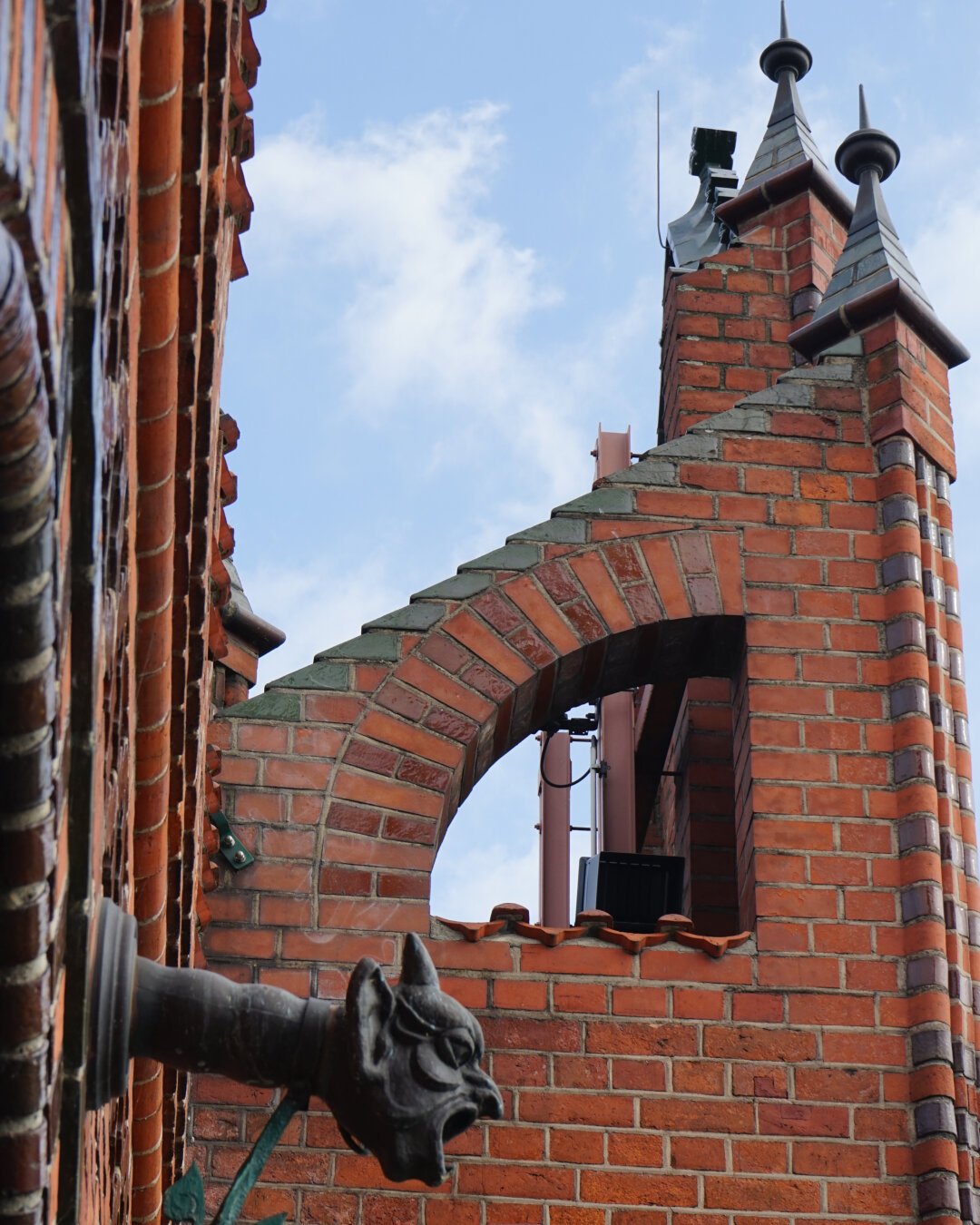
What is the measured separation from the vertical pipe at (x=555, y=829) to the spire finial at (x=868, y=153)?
2.47 meters

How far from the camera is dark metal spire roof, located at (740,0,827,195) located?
9008 mm

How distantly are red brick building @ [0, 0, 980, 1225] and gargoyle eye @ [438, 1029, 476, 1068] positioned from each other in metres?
A: 0.71

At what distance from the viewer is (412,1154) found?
9.25ft

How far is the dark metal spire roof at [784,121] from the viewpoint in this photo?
9.01 metres

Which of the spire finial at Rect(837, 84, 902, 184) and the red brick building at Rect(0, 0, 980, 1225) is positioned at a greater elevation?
the spire finial at Rect(837, 84, 902, 184)

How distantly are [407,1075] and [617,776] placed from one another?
20.1 ft

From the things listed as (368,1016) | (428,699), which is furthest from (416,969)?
Answer: (428,699)

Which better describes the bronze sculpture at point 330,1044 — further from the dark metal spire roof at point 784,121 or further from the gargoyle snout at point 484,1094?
the dark metal spire roof at point 784,121

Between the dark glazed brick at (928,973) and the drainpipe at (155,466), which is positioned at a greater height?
the drainpipe at (155,466)

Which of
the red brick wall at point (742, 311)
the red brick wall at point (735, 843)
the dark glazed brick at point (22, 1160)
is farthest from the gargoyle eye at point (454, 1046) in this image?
the red brick wall at point (742, 311)

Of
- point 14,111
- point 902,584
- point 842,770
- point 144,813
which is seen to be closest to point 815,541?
point 902,584

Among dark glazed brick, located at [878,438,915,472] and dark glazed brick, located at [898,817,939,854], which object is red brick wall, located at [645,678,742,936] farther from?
dark glazed brick, located at [878,438,915,472]

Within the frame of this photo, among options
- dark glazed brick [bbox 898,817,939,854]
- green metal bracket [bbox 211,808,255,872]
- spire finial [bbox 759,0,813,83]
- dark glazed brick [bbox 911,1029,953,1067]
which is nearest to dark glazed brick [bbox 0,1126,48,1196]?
green metal bracket [bbox 211,808,255,872]

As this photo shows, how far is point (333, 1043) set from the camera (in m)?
2.92
